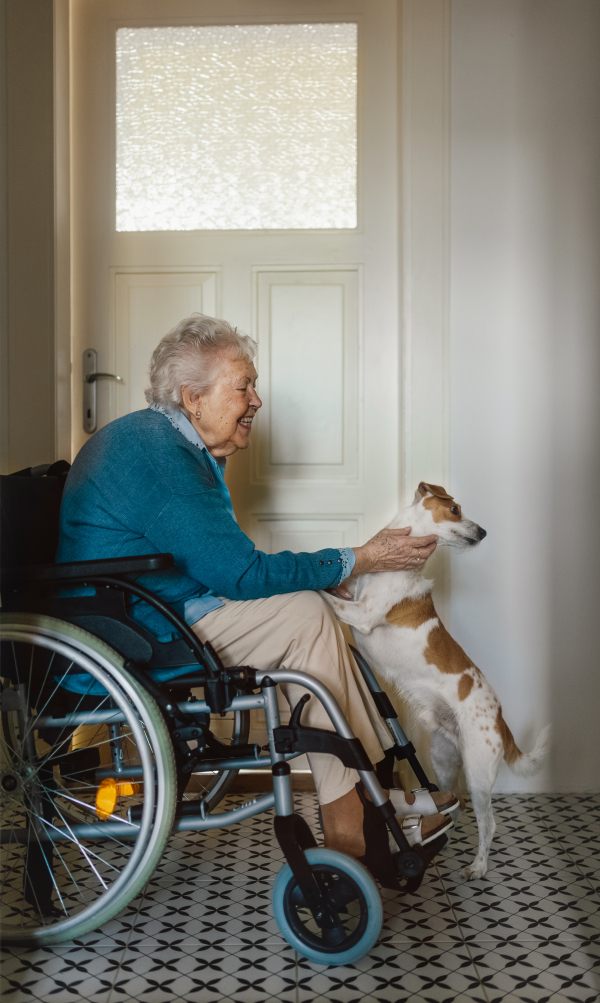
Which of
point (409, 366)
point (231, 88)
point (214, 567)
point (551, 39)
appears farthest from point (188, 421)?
point (551, 39)

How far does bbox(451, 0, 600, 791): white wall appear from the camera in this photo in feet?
7.22

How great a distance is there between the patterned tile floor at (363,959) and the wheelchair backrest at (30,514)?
73 cm

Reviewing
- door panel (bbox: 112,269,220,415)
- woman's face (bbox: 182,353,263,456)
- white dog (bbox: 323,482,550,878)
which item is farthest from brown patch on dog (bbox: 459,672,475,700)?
door panel (bbox: 112,269,220,415)

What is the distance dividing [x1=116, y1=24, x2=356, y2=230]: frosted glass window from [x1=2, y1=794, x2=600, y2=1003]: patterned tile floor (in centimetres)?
183

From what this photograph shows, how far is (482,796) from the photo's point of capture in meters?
→ 1.71

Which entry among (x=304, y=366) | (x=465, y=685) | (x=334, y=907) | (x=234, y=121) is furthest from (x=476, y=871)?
(x=234, y=121)

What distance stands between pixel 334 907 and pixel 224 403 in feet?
3.25

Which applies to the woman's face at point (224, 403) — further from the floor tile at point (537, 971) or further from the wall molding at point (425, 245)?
the floor tile at point (537, 971)

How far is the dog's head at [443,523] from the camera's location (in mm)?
1733

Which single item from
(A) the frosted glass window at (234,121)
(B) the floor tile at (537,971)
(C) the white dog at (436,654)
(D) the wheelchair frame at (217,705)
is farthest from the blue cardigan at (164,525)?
(A) the frosted glass window at (234,121)

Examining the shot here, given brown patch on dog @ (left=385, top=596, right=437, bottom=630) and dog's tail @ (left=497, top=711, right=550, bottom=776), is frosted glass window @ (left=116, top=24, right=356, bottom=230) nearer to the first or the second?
brown patch on dog @ (left=385, top=596, right=437, bottom=630)

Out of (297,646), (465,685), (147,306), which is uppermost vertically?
(147,306)

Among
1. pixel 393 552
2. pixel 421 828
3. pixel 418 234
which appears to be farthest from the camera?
pixel 418 234

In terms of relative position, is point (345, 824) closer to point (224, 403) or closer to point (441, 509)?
point (441, 509)
